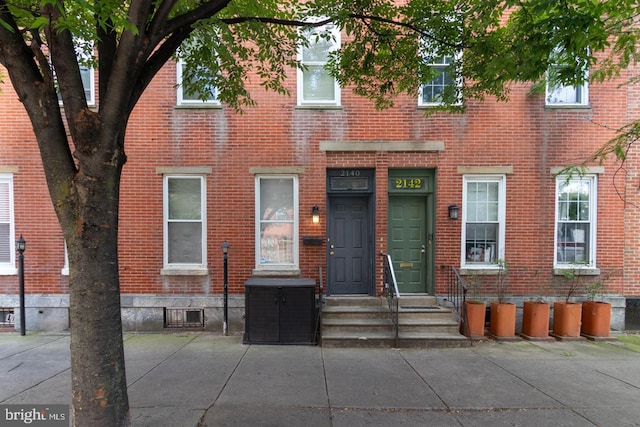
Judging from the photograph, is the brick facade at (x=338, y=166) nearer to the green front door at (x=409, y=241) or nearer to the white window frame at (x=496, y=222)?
the white window frame at (x=496, y=222)

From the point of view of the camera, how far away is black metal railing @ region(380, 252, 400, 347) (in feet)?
21.1

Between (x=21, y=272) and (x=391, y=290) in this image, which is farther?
(x=21, y=272)

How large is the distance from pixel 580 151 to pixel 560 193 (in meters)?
0.98

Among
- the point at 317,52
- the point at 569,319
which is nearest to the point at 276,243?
the point at 317,52

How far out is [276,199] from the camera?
301 inches

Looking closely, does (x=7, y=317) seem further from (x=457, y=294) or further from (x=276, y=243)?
(x=457, y=294)

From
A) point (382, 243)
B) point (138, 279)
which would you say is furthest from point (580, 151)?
point (138, 279)

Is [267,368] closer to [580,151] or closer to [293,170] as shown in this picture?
[293,170]

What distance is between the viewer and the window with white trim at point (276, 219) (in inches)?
297

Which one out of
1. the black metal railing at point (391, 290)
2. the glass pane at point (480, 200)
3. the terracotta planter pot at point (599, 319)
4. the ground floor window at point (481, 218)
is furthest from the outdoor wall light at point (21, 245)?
the terracotta planter pot at point (599, 319)

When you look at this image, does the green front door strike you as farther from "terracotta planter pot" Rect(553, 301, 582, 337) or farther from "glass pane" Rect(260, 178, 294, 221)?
"terracotta planter pot" Rect(553, 301, 582, 337)

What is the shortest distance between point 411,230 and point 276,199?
10.2 ft

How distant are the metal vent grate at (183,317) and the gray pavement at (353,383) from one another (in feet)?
2.24

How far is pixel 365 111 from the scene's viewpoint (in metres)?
7.47
